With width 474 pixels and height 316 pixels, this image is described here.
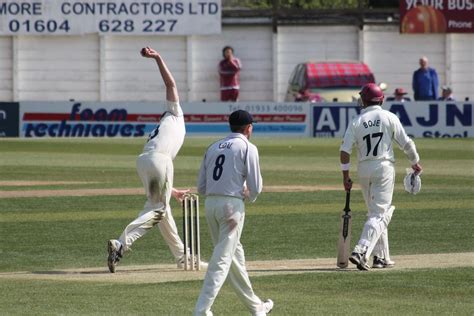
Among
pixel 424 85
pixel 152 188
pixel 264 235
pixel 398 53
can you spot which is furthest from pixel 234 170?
pixel 398 53

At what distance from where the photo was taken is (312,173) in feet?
91.5

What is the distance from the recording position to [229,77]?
45.1 meters

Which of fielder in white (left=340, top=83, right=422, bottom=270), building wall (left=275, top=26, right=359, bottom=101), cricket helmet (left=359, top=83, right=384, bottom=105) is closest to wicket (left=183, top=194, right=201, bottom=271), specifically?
fielder in white (left=340, top=83, right=422, bottom=270)

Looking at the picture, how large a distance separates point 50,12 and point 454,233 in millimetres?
30307

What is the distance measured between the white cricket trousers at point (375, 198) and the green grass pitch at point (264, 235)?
35 centimetres

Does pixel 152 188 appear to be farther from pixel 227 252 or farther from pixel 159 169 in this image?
pixel 227 252

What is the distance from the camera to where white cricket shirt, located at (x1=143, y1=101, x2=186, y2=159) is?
14.4 metres

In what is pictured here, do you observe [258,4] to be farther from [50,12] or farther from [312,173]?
[312,173]

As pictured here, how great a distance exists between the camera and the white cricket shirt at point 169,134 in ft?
47.2

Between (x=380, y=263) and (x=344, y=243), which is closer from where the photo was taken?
(x=344, y=243)

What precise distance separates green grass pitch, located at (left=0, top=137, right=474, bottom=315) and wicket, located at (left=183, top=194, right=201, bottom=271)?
993mm

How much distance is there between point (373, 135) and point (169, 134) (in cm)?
215

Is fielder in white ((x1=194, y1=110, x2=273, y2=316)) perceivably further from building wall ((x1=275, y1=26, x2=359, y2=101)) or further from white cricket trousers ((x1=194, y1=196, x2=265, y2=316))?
building wall ((x1=275, y1=26, x2=359, y2=101))

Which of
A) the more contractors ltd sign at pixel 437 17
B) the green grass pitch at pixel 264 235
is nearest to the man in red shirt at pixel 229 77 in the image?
the more contractors ltd sign at pixel 437 17
